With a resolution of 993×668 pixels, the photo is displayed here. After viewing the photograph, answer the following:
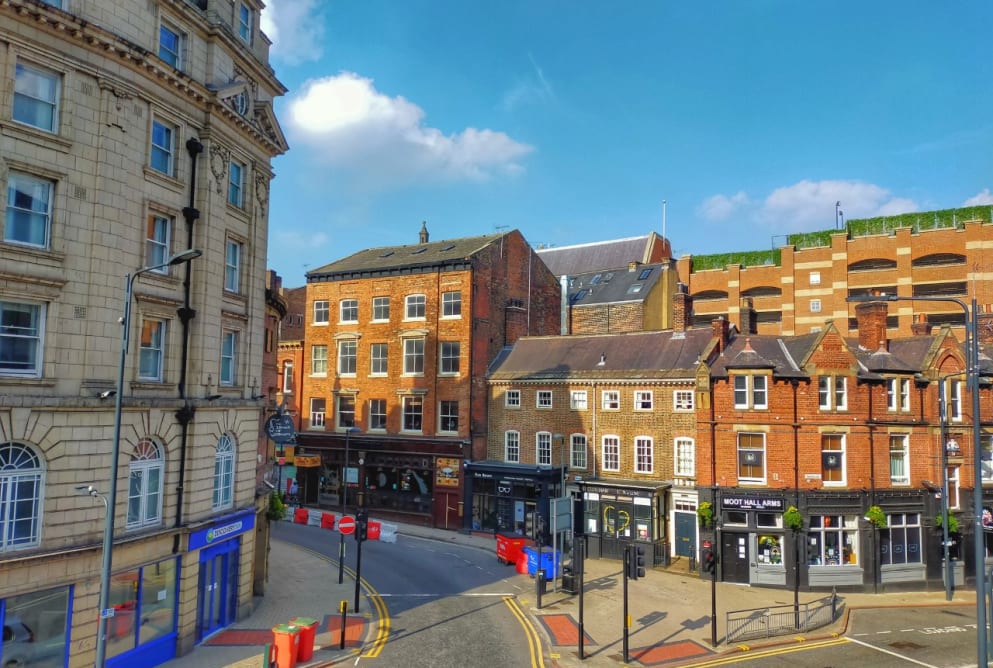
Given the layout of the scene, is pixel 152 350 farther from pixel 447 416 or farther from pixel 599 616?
pixel 447 416

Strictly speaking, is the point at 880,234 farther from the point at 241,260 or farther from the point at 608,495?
the point at 241,260

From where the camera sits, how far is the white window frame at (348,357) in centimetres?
4412

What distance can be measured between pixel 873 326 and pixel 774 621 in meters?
Result: 16.0

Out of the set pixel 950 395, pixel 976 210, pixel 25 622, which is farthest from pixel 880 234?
pixel 25 622

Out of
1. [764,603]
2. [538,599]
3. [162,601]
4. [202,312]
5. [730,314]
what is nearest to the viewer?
[162,601]

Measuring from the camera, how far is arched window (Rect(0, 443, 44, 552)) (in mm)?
14531

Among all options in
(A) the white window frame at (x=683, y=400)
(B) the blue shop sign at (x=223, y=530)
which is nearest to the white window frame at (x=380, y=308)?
(A) the white window frame at (x=683, y=400)

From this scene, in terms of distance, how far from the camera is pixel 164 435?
59.4 feet

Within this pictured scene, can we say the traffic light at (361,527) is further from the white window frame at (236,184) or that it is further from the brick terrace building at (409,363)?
the brick terrace building at (409,363)

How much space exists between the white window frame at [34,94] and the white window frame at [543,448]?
27391mm

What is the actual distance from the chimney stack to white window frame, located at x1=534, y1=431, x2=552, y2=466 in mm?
16437

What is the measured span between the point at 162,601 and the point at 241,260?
1058 centimetres

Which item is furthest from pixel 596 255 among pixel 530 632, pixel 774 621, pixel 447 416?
pixel 530 632

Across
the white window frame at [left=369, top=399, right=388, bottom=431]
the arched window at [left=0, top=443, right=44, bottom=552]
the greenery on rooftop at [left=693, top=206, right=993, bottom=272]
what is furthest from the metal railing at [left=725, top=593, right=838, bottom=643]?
the greenery on rooftop at [left=693, top=206, right=993, bottom=272]
